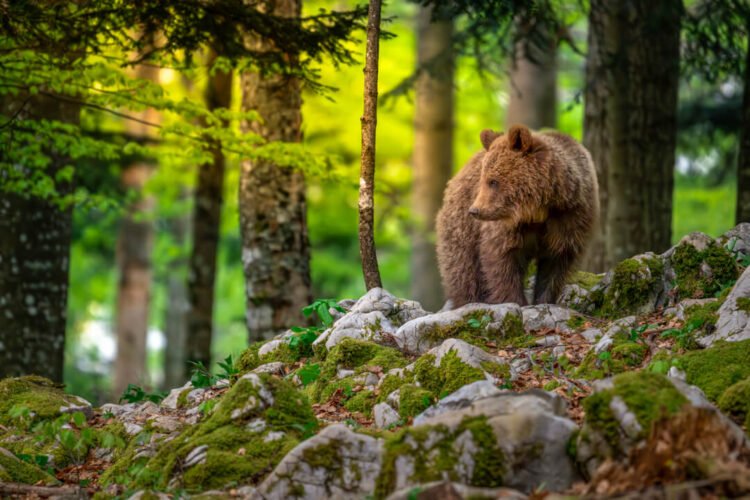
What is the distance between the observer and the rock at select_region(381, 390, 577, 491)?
4234 millimetres

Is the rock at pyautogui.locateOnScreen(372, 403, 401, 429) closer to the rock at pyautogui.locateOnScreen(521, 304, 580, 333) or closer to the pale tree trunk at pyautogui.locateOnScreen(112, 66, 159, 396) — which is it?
the rock at pyautogui.locateOnScreen(521, 304, 580, 333)

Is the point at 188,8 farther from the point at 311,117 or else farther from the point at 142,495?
the point at 311,117

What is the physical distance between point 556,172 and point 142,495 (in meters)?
4.35

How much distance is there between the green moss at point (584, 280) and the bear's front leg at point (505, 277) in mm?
506

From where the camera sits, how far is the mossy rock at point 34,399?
21.4ft

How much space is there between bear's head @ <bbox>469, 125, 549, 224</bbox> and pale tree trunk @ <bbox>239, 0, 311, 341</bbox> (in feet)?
9.86

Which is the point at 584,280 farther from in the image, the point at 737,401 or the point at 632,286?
the point at 737,401

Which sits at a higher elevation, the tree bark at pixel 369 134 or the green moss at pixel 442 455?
the tree bark at pixel 369 134

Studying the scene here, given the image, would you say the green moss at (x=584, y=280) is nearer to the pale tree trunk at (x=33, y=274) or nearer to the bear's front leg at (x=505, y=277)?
the bear's front leg at (x=505, y=277)

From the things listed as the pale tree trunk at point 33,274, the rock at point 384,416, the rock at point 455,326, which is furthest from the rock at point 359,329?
the pale tree trunk at point 33,274

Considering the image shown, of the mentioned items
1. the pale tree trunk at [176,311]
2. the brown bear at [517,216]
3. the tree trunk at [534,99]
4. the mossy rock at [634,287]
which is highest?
the tree trunk at [534,99]

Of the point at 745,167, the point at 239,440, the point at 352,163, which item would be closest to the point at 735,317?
the point at 239,440

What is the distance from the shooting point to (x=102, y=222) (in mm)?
18516

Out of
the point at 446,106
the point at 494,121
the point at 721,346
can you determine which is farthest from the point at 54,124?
the point at 494,121
